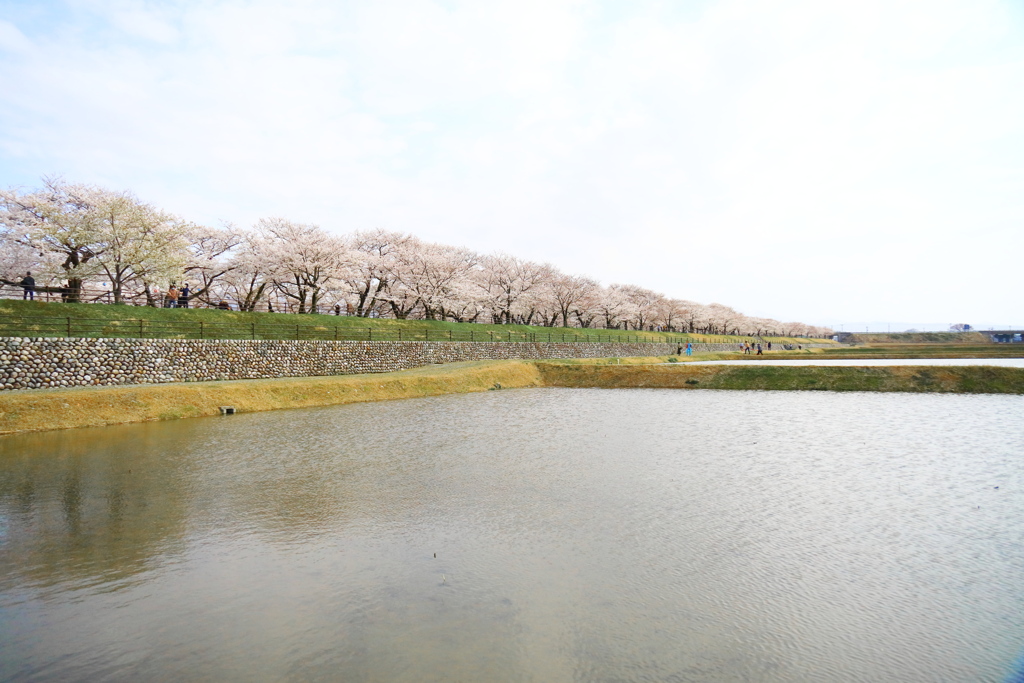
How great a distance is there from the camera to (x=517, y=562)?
7141 millimetres

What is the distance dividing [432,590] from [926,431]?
1689 centimetres

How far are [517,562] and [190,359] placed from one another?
85.9 ft

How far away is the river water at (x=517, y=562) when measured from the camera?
4996 millimetres

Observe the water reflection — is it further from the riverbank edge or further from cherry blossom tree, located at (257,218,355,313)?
cherry blossom tree, located at (257,218,355,313)

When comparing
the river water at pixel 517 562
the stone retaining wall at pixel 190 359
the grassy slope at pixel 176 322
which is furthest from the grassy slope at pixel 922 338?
the river water at pixel 517 562

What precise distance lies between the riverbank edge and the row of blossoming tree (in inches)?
644

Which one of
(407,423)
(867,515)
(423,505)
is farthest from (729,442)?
(407,423)

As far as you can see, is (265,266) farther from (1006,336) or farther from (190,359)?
(1006,336)

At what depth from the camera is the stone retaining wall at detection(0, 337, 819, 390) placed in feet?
72.1

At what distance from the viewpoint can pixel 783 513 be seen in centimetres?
902

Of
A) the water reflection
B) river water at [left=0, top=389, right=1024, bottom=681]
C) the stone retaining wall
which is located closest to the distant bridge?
the stone retaining wall

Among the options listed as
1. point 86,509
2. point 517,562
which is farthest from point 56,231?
point 517,562

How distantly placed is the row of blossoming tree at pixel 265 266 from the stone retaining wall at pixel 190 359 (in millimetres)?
11507

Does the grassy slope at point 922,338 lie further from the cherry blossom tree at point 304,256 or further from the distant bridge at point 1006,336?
the cherry blossom tree at point 304,256
